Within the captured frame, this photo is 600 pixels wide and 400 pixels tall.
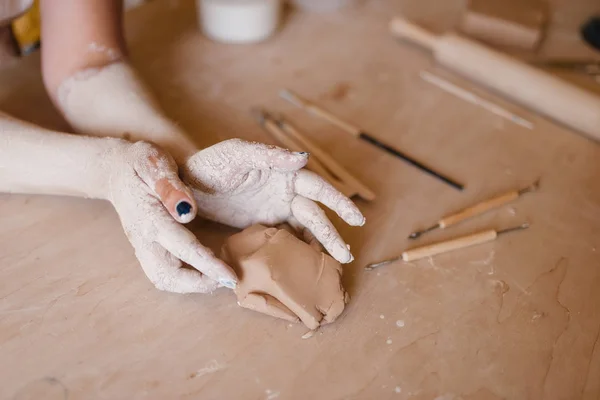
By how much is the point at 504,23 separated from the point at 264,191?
0.83 m

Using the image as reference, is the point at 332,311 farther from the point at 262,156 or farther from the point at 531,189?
the point at 531,189

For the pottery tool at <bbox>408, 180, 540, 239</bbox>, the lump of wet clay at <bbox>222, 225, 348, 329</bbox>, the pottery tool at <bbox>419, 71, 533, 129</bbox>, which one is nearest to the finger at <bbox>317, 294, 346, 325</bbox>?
the lump of wet clay at <bbox>222, 225, 348, 329</bbox>

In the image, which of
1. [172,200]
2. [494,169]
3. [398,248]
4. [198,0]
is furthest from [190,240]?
[198,0]

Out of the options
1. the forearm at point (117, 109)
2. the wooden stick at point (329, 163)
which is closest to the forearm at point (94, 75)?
the forearm at point (117, 109)

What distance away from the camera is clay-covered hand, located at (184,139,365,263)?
771 mm

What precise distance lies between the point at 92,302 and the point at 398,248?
0.47 m

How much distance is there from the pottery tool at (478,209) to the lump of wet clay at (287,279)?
20 centimetres

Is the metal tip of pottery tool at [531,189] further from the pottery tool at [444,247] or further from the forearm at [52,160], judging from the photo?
the forearm at [52,160]

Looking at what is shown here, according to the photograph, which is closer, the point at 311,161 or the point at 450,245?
the point at 450,245

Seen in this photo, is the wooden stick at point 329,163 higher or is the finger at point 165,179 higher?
the finger at point 165,179

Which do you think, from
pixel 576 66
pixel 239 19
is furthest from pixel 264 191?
pixel 576 66

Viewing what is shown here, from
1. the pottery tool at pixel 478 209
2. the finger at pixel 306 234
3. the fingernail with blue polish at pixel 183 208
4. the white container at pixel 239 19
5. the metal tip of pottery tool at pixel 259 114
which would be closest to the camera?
the fingernail with blue polish at pixel 183 208

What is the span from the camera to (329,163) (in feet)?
3.31

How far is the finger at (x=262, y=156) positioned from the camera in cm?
76
